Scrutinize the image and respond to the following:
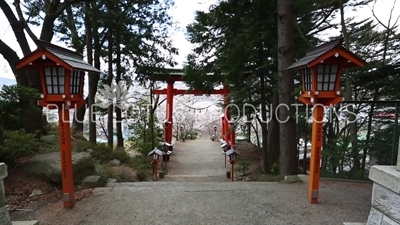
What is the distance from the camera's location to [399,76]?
201 inches

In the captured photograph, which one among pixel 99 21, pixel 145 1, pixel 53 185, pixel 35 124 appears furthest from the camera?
pixel 145 1

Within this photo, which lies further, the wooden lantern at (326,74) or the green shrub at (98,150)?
the green shrub at (98,150)

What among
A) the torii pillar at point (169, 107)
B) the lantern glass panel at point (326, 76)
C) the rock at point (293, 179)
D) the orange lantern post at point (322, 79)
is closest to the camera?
the orange lantern post at point (322, 79)

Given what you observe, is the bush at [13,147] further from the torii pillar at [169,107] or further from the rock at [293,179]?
the torii pillar at [169,107]

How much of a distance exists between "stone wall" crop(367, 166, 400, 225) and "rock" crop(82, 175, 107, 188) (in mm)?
3424

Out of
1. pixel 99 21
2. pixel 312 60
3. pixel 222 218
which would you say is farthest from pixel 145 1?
pixel 222 218

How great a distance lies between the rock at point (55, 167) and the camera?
11.8 ft

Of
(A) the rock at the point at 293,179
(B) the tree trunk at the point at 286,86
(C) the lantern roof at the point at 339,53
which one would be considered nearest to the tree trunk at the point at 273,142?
(B) the tree trunk at the point at 286,86

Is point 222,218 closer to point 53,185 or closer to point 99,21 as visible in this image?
point 53,185

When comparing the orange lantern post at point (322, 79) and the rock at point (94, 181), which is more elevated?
the orange lantern post at point (322, 79)

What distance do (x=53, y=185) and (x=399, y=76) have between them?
651 cm

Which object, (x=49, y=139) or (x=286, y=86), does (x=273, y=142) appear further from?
(x=49, y=139)

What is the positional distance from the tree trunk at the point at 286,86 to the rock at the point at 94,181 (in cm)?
326

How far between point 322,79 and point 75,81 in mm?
2918
